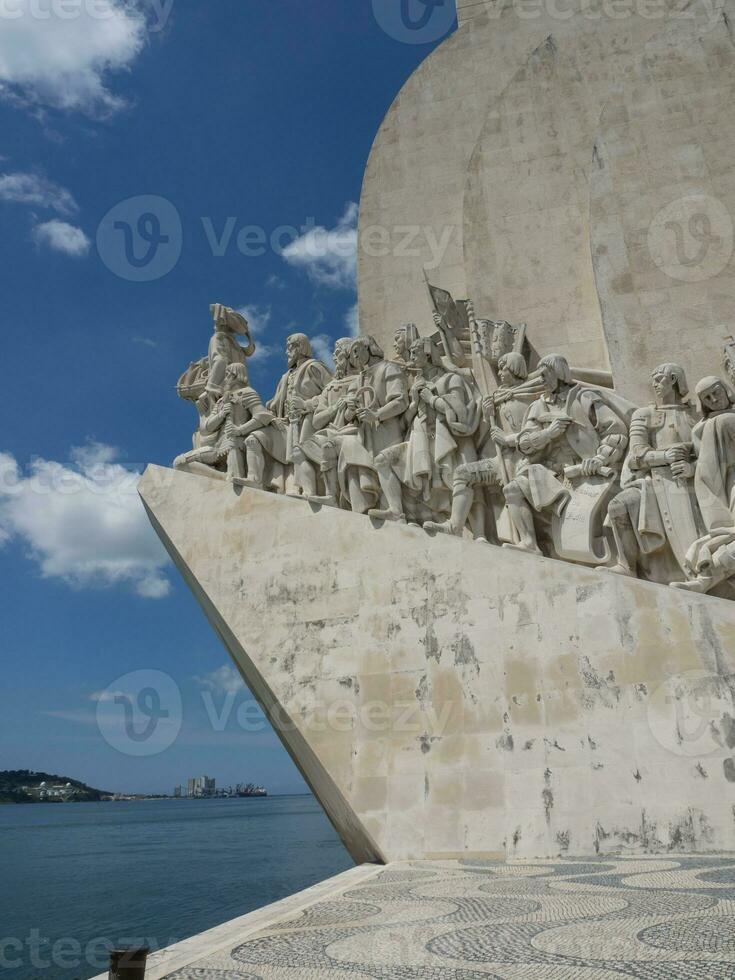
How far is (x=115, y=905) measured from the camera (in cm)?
779

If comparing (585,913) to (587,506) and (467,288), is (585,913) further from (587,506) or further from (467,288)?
(467,288)

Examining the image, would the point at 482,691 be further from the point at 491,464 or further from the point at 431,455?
the point at 431,455

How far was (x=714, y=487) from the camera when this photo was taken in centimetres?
590

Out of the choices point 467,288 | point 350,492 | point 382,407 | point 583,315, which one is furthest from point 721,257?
point 350,492

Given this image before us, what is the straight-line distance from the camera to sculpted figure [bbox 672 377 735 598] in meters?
5.59

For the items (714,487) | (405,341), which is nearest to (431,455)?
(405,341)

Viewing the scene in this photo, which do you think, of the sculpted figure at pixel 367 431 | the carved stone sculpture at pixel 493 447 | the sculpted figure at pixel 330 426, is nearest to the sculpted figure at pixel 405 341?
the carved stone sculpture at pixel 493 447

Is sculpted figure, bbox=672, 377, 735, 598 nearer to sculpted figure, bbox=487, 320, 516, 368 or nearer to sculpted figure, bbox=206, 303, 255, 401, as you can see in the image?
sculpted figure, bbox=487, 320, 516, 368

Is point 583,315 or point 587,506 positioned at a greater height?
point 583,315

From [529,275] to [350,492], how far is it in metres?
3.63
